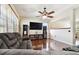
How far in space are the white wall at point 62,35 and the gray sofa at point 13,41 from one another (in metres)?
0.53

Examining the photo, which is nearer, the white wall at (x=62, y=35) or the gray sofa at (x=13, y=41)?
the gray sofa at (x=13, y=41)

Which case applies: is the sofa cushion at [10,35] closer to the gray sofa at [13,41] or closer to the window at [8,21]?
the gray sofa at [13,41]

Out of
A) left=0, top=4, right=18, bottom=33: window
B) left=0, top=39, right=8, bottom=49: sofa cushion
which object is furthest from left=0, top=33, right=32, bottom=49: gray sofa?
left=0, top=4, right=18, bottom=33: window

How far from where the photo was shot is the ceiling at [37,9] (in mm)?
2025

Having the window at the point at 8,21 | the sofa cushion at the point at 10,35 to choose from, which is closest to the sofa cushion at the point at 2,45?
the sofa cushion at the point at 10,35

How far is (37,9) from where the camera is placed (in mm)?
2102

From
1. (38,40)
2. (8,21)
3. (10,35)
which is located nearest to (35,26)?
(38,40)

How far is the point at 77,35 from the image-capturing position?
207cm

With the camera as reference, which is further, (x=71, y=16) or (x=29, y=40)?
(x=29, y=40)
